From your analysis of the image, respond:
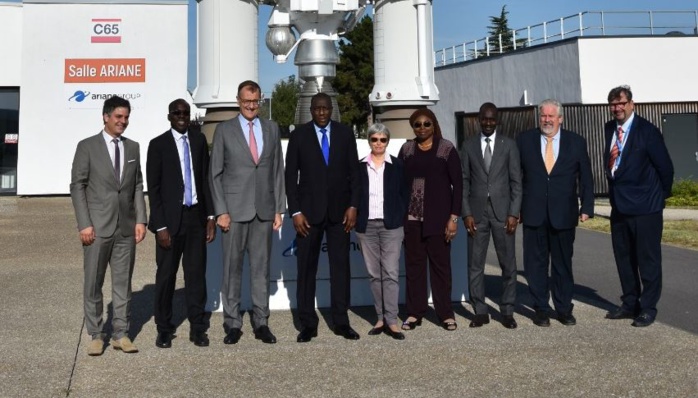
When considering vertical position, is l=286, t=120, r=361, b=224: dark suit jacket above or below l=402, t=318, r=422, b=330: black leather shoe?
above

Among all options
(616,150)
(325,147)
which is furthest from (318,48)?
(616,150)

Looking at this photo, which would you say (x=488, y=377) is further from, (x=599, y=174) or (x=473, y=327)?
(x=599, y=174)

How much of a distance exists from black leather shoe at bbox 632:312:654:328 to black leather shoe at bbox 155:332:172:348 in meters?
3.73

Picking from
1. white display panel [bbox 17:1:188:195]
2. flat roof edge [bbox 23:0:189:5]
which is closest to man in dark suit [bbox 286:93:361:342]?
white display panel [bbox 17:1:188:195]

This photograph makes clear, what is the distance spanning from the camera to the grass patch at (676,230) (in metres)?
12.0

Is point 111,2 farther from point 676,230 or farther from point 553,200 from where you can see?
point 553,200

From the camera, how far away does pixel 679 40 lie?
72.1 feet

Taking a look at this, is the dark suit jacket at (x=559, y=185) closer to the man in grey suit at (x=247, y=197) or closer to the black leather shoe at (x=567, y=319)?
the black leather shoe at (x=567, y=319)

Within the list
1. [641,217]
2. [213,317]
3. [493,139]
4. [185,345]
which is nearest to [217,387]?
[185,345]

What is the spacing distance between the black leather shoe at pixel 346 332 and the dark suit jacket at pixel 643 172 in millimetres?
2554

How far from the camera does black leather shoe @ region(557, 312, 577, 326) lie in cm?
667

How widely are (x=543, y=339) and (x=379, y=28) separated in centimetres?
467

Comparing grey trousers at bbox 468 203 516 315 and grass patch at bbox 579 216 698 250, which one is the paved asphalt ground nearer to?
grey trousers at bbox 468 203 516 315

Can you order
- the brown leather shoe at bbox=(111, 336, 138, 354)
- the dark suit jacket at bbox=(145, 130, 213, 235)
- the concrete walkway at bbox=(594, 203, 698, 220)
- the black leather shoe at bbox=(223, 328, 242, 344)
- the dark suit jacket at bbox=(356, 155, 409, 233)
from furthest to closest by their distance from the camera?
the concrete walkway at bbox=(594, 203, 698, 220) → the dark suit jacket at bbox=(356, 155, 409, 233) → the black leather shoe at bbox=(223, 328, 242, 344) → the dark suit jacket at bbox=(145, 130, 213, 235) → the brown leather shoe at bbox=(111, 336, 138, 354)
